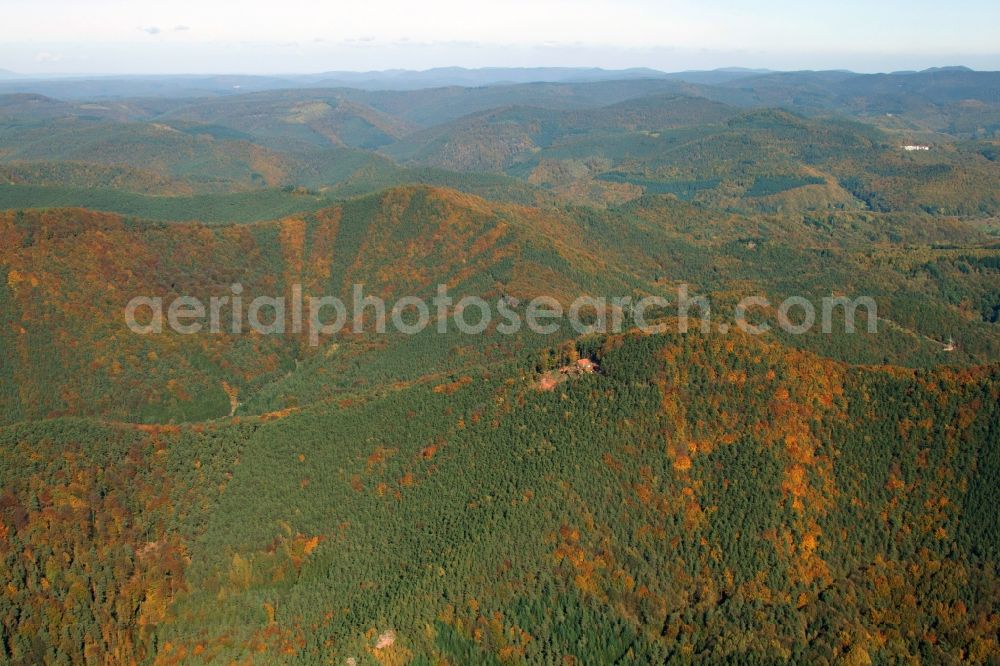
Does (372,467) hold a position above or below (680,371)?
below

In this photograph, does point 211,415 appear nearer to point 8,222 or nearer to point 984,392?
point 8,222

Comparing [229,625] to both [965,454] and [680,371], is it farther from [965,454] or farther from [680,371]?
[965,454]

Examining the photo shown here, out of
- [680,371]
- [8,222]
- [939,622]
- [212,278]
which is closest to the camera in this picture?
[939,622]

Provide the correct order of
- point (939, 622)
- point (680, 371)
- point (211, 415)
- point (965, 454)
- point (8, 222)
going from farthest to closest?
1. point (8, 222)
2. point (211, 415)
3. point (680, 371)
4. point (965, 454)
5. point (939, 622)

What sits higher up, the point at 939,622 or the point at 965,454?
the point at 965,454

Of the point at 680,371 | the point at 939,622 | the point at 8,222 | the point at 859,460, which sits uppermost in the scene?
the point at 8,222

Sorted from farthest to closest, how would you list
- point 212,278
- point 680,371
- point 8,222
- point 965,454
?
point 212,278 → point 8,222 → point 680,371 → point 965,454

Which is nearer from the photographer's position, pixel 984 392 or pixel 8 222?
pixel 984 392

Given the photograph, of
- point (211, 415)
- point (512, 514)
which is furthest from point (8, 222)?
point (512, 514)

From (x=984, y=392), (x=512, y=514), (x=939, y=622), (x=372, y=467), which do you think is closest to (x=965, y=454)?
(x=984, y=392)
